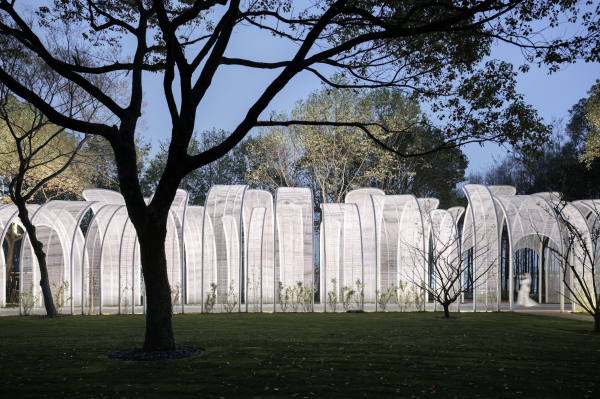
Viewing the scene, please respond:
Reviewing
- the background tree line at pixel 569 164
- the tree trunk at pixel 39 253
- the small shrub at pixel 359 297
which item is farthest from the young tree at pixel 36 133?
the background tree line at pixel 569 164

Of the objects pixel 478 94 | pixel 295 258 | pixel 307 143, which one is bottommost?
pixel 295 258

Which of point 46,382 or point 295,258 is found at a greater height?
point 295,258

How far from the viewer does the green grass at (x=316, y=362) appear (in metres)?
6.84

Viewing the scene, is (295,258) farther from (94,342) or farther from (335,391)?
(335,391)

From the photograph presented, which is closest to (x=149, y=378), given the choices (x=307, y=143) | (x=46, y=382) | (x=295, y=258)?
(x=46, y=382)

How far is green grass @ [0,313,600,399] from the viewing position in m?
6.84

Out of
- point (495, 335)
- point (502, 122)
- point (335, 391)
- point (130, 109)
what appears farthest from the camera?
point (495, 335)

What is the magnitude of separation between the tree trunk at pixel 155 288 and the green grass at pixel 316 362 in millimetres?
741

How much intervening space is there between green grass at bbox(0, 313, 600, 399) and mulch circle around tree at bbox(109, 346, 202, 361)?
10.5 inches

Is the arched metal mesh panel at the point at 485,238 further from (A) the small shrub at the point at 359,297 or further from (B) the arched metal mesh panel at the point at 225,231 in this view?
(B) the arched metal mesh panel at the point at 225,231

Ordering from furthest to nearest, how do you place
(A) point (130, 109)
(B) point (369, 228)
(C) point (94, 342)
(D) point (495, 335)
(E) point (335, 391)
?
(B) point (369, 228), (D) point (495, 335), (C) point (94, 342), (A) point (130, 109), (E) point (335, 391)

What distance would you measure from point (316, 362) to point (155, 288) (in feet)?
9.74

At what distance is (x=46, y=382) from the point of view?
730 centimetres

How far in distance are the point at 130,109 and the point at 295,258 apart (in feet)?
34.4
